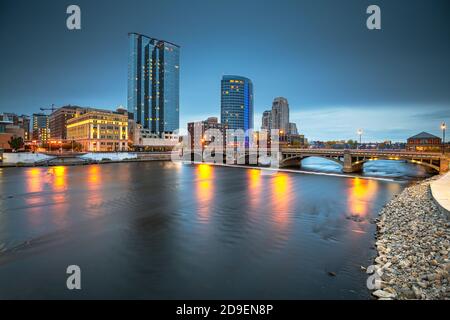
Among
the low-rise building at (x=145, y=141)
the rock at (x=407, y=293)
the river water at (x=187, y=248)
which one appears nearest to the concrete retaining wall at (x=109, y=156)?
the low-rise building at (x=145, y=141)

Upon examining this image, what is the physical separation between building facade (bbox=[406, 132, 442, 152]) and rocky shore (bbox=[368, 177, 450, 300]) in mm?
114594

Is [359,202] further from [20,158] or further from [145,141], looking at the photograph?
[145,141]

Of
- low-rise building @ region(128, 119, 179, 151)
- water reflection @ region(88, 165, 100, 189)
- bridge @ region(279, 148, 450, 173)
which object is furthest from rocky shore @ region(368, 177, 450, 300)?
low-rise building @ region(128, 119, 179, 151)

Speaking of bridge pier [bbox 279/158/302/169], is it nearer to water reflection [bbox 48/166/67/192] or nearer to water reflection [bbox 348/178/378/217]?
water reflection [bbox 348/178/378/217]

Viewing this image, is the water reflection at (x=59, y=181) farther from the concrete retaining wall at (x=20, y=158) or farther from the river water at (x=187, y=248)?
the concrete retaining wall at (x=20, y=158)

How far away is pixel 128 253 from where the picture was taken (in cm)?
1298

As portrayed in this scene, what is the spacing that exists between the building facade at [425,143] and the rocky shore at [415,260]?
114594 mm

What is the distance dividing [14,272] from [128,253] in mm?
4801

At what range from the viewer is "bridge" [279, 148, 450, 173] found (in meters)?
44.3

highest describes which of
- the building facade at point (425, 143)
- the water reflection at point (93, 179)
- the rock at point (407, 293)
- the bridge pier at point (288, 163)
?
the building facade at point (425, 143)

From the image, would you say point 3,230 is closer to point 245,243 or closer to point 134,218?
point 134,218

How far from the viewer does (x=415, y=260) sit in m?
9.71

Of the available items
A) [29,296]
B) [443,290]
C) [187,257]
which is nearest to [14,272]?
[29,296]

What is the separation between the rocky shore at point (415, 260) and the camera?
8.02 metres
